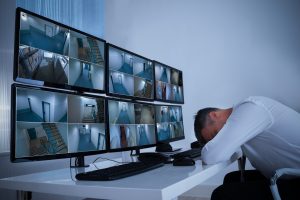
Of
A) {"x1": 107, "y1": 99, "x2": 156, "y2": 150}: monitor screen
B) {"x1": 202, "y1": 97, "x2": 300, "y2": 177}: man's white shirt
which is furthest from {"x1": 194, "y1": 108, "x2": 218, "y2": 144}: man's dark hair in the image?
{"x1": 107, "y1": 99, "x2": 156, "y2": 150}: monitor screen

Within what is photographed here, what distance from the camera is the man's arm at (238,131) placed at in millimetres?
1397

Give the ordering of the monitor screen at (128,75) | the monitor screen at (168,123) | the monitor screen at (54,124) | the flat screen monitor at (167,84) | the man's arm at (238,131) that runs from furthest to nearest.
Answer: the flat screen monitor at (167,84) → the monitor screen at (168,123) → the monitor screen at (128,75) → the man's arm at (238,131) → the monitor screen at (54,124)

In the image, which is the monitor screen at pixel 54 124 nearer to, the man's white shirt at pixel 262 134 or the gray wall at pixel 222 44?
the man's white shirt at pixel 262 134

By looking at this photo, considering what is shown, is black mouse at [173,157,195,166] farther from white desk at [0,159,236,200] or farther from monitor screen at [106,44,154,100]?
monitor screen at [106,44,154,100]

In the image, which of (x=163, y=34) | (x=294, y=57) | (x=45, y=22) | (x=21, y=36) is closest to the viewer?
(x=21, y=36)

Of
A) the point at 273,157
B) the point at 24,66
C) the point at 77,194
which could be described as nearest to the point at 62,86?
the point at 24,66

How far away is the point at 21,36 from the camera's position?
4.06 ft

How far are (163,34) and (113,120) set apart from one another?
2414 mm

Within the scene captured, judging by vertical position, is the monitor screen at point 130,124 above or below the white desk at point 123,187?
above

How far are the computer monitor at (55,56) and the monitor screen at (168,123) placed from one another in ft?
2.19

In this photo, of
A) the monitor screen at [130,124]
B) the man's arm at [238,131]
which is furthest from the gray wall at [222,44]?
the man's arm at [238,131]

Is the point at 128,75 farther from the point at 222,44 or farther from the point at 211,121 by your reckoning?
the point at 222,44

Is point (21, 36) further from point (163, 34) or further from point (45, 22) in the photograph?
point (163, 34)

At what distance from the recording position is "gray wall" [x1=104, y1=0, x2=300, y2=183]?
319 centimetres
